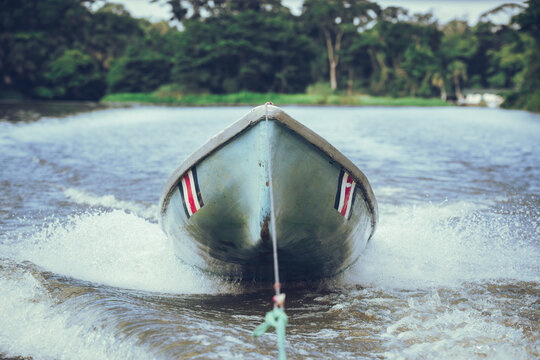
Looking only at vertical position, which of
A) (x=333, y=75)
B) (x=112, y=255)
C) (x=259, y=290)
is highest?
(x=333, y=75)

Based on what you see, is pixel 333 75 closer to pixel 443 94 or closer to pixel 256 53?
pixel 256 53

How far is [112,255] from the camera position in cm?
469

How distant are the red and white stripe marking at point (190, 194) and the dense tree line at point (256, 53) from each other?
45705 millimetres

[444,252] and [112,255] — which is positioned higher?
[112,255]

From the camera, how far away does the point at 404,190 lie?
7984mm

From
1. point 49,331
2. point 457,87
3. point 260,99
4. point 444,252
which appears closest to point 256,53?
point 260,99

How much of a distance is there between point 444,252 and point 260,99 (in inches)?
1699

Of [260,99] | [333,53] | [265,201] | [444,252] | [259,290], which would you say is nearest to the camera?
[265,201]

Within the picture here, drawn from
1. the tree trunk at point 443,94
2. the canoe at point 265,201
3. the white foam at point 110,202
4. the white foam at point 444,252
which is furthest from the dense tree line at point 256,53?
the canoe at point 265,201

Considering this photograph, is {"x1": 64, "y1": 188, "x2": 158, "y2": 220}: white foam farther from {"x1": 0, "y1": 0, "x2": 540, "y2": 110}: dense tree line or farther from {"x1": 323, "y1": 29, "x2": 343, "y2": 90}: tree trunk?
{"x1": 323, "y1": 29, "x2": 343, "y2": 90}: tree trunk

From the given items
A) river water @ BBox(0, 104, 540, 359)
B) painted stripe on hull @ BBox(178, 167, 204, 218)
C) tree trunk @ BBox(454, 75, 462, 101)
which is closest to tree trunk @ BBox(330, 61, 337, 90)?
tree trunk @ BBox(454, 75, 462, 101)

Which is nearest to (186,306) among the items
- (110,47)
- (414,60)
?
(414,60)

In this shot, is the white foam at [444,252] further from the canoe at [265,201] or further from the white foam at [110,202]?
the white foam at [110,202]

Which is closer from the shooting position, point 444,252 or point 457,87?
point 444,252
